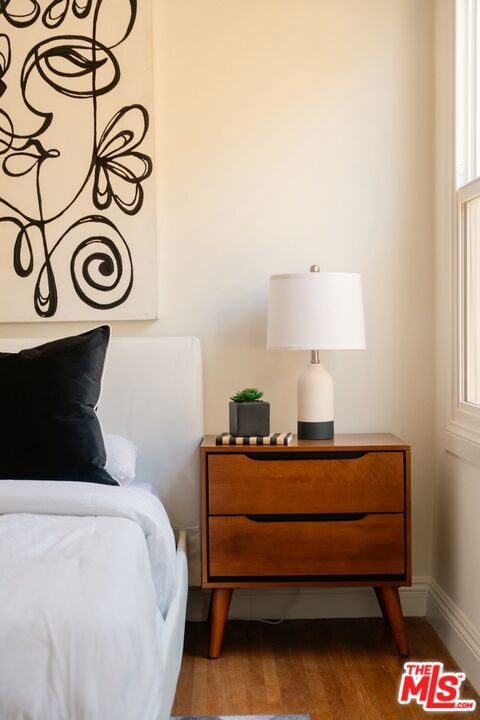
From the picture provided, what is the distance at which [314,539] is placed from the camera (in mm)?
2523

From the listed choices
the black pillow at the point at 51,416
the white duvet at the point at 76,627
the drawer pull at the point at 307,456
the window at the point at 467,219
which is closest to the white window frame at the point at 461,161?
the window at the point at 467,219

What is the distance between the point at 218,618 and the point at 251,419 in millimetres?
→ 665

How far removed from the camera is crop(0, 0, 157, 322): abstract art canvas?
112 inches

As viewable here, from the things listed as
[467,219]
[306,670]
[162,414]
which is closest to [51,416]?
[162,414]

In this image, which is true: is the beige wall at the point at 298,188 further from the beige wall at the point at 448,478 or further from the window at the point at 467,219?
the window at the point at 467,219

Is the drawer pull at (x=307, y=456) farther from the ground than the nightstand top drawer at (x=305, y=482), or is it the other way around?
the drawer pull at (x=307, y=456)

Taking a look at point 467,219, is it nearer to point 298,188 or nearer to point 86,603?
point 298,188

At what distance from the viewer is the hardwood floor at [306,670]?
2.19 m

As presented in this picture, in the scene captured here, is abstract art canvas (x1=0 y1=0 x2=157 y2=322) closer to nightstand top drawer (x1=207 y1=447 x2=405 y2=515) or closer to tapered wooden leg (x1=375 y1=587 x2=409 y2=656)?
nightstand top drawer (x1=207 y1=447 x2=405 y2=515)

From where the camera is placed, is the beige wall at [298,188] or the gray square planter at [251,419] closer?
the gray square planter at [251,419]

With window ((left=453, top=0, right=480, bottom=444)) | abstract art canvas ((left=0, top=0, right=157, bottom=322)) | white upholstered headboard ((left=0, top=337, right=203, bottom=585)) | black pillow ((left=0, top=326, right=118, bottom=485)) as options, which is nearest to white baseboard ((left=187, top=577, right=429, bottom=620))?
white upholstered headboard ((left=0, top=337, right=203, bottom=585))

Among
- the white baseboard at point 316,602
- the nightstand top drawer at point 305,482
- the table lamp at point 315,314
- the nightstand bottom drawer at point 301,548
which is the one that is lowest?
the white baseboard at point 316,602

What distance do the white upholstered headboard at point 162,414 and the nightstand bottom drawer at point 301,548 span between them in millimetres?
266

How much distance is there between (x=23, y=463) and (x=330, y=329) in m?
1.06
